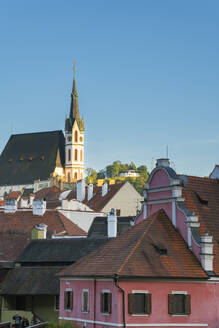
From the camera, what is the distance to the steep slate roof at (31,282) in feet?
146

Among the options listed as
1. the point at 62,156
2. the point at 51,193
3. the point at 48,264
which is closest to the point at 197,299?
the point at 48,264

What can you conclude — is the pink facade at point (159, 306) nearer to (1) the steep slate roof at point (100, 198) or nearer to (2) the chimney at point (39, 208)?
(2) the chimney at point (39, 208)

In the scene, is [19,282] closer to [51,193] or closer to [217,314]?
[217,314]

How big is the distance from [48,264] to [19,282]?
9.87ft

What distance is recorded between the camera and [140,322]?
113 feet

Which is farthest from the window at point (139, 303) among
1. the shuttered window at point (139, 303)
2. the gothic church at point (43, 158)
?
the gothic church at point (43, 158)

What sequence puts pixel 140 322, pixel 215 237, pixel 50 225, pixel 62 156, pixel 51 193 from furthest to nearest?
pixel 62 156
pixel 51 193
pixel 50 225
pixel 215 237
pixel 140 322

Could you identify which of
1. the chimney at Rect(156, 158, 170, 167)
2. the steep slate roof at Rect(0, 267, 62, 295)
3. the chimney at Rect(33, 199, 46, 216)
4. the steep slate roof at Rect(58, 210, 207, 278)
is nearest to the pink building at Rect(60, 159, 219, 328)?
the steep slate roof at Rect(58, 210, 207, 278)

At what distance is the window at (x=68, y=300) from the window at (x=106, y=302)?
10.4ft

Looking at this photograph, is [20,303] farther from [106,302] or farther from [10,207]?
[10,207]

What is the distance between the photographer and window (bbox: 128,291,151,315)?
3434 centimetres

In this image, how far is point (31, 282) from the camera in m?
45.8

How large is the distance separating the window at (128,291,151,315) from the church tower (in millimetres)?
152986

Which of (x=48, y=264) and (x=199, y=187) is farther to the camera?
(x=48, y=264)
